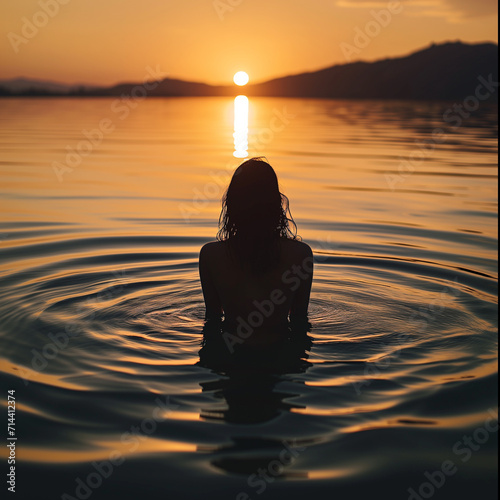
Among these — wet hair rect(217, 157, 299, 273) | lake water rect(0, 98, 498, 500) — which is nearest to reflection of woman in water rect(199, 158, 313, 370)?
wet hair rect(217, 157, 299, 273)

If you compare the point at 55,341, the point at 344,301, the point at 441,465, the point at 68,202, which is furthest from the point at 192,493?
the point at 68,202

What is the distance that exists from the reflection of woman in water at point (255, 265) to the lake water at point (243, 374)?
43 cm

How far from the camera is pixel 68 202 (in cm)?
1230

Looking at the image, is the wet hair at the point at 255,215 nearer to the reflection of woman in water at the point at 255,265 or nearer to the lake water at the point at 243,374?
the reflection of woman in water at the point at 255,265

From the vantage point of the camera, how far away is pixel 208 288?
508 centimetres

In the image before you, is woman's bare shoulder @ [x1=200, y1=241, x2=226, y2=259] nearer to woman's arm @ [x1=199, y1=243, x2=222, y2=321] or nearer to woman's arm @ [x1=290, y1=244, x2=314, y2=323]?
woman's arm @ [x1=199, y1=243, x2=222, y2=321]

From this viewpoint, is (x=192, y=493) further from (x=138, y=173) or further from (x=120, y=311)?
(x=138, y=173)

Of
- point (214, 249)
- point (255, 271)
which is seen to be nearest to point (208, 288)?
point (214, 249)

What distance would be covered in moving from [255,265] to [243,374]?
0.87 m

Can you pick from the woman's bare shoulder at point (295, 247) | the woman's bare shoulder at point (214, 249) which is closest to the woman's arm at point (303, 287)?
the woman's bare shoulder at point (295, 247)

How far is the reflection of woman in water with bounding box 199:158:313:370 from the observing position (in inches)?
178

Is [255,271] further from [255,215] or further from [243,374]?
[243,374]

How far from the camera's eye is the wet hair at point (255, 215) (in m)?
4.49

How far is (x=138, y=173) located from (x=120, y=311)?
11.0 metres
